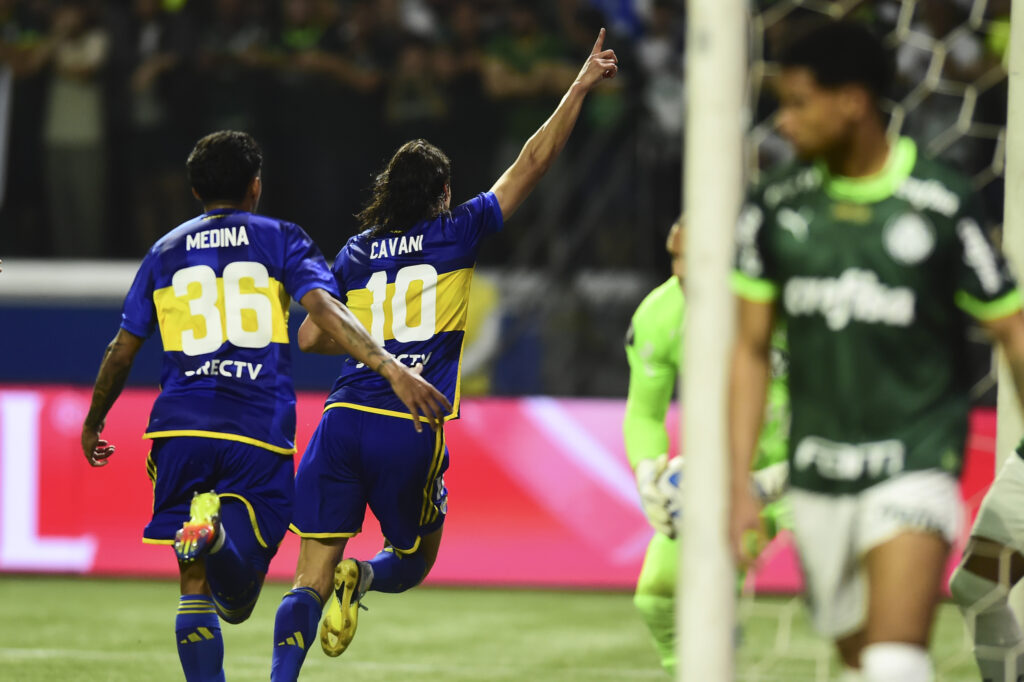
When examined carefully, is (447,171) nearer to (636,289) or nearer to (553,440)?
(553,440)

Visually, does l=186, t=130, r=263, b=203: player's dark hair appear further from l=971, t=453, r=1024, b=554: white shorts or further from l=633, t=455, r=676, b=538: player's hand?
l=971, t=453, r=1024, b=554: white shorts

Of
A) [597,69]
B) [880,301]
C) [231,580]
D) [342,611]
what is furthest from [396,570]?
[880,301]

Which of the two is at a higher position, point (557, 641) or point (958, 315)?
point (958, 315)

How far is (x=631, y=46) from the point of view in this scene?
37.1 feet

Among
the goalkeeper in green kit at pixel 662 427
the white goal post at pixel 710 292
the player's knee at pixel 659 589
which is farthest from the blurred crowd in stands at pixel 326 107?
the white goal post at pixel 710 292

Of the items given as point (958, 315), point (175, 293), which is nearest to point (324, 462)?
point (175, 293)

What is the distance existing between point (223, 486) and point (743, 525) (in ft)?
7.07

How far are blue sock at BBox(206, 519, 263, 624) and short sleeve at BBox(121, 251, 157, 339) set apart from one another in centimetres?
72

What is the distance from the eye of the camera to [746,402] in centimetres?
326

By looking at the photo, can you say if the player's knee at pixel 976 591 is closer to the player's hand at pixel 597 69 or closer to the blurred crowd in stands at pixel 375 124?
the player's hand at pixel 597 69

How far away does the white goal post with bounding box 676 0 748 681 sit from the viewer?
3.50 metres

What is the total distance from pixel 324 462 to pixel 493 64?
6884 mm

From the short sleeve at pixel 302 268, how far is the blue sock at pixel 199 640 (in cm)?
109

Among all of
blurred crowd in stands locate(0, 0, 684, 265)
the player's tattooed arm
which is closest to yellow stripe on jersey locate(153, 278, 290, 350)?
the player's tattooed arm
